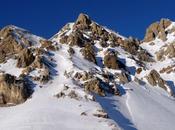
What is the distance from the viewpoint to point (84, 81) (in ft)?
358

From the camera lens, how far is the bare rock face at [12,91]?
98500 millimetres

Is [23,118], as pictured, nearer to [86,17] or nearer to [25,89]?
[25,89]

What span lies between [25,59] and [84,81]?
16.3 meters

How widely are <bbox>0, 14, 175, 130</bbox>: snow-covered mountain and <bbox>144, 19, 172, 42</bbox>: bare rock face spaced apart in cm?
1098

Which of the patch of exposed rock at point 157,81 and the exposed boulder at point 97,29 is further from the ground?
the exposed boulder at point 97,29

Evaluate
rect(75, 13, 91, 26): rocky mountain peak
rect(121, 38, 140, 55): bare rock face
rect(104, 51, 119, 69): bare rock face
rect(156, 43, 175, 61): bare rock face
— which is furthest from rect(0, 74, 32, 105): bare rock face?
rect(156, 43, 175, 61): bare rock face

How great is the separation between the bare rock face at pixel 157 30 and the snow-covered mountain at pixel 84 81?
432 inches

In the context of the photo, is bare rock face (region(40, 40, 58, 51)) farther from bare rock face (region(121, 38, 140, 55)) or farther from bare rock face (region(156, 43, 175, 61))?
bare rock face (region(156, 43, 175, 61))

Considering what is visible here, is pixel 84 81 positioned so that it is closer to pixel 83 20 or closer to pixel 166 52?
pixel 83 20

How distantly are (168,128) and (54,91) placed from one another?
24.1m

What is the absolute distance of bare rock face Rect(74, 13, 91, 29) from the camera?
15588cm

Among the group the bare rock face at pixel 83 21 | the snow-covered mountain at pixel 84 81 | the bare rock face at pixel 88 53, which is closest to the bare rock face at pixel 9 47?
the snow-covered mountain at pixel 84 81

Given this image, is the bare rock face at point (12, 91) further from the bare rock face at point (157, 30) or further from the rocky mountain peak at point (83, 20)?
the bare rock face at point (157, 30)

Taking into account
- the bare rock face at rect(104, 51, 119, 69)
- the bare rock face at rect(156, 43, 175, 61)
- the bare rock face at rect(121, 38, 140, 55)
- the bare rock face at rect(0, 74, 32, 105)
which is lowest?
the bare rock face at rect(0, 74, 32, 105)
